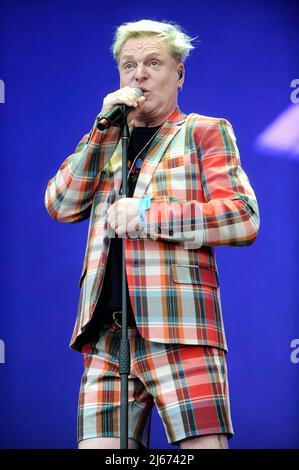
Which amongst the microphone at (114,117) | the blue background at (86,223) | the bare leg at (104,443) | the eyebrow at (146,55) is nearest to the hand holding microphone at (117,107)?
the microphone at (114,117)

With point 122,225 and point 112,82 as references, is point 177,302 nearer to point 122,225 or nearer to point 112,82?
point 122,225

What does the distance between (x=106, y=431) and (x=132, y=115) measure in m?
0.74

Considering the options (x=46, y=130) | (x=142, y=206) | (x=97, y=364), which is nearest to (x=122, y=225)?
(x=142, y=206)

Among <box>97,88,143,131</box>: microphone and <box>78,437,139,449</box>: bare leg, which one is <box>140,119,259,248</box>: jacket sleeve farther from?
<box>78,437,139,449</box>: bare leg

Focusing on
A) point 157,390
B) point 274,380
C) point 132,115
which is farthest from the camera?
point 274,380

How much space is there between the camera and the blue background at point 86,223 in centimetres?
300

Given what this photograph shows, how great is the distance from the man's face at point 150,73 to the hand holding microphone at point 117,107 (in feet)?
0.62

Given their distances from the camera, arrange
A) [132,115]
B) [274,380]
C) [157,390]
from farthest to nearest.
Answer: [274,380] < [132,115] < [157,390]

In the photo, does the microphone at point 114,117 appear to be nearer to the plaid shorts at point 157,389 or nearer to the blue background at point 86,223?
the plaid shorts at point 157,389

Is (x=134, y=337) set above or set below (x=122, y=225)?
below

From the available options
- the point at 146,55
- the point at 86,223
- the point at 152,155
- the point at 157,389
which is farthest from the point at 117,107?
the point at 86,223

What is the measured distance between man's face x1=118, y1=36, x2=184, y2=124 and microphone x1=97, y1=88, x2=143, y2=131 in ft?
0.80

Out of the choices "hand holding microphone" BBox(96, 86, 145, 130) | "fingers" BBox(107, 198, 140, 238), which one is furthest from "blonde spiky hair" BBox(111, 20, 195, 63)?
"fingers" BBox(107, 198, 140, 238)

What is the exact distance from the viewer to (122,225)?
1865 mm
